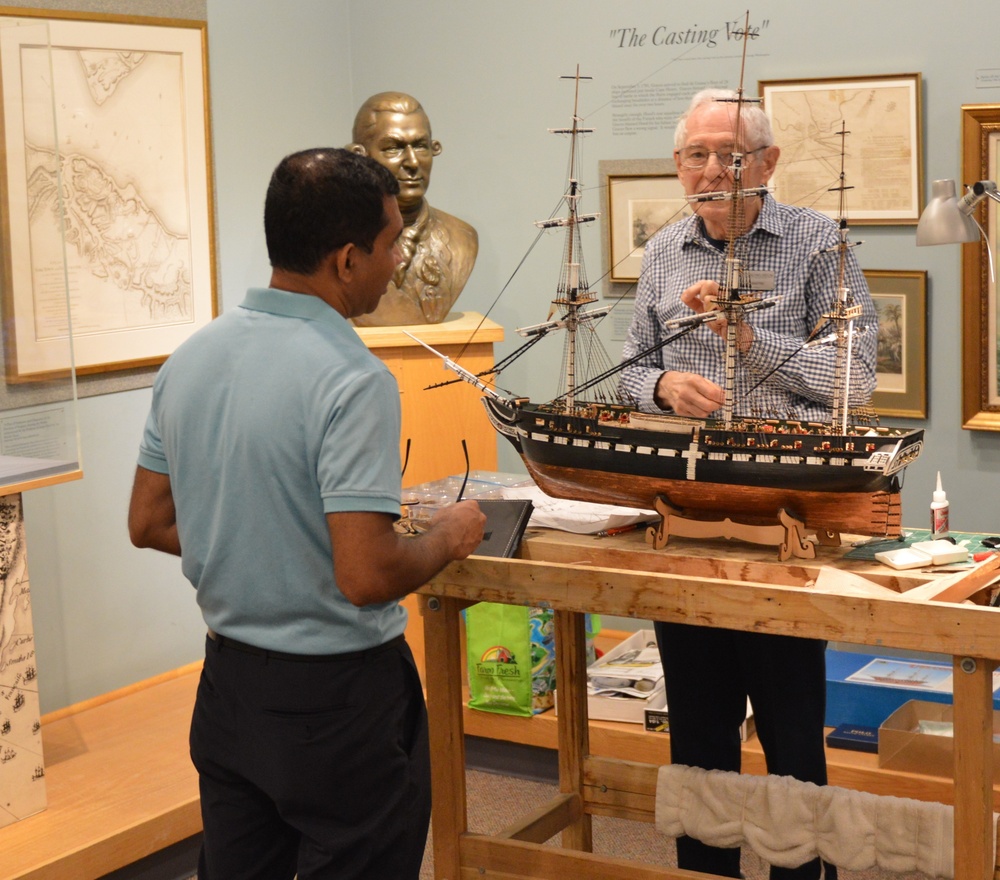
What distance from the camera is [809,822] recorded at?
2443 mm

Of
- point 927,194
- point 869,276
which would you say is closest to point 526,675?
point 869,276

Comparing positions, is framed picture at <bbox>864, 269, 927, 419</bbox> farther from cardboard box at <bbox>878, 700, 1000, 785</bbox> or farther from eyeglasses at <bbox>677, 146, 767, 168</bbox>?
eyeglasses at <bbox>677, 146, 767, 168</bbox>

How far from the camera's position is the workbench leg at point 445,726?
2572 millimetres

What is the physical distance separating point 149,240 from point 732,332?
2585 mm

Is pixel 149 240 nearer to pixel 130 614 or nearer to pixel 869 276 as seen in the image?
pixel 130 614

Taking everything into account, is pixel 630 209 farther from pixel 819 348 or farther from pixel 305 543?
pixel 305 543

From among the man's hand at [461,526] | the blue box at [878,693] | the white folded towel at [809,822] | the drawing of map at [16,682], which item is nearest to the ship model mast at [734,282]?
the man's hand at [461,526]

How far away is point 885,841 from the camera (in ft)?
7.84

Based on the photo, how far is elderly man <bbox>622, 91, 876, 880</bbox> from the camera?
254cm

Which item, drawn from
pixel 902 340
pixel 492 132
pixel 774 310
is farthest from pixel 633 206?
pixel 774 310

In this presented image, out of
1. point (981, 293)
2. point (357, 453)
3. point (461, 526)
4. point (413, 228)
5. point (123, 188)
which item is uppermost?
point (123, 188)

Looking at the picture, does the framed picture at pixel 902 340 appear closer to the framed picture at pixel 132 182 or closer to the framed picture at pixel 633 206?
the framed picture at pixel 633 206

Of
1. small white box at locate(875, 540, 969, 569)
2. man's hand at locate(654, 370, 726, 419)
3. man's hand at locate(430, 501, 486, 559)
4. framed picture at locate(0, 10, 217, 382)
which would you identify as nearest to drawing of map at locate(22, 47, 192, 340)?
framed picture at locate(0, 10, 217, 382)

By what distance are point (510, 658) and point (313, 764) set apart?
7.07 feet
